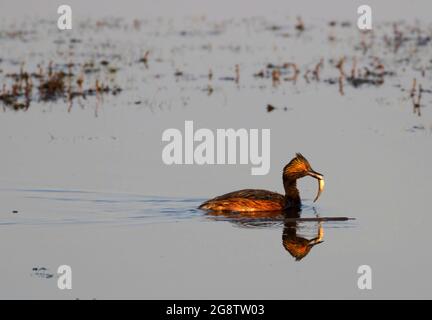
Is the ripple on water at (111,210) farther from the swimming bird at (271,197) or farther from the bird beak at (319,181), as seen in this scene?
the bird beak at (319,181)

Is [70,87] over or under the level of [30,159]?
over

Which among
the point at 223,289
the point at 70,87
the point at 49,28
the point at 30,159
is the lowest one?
the point at 223,289

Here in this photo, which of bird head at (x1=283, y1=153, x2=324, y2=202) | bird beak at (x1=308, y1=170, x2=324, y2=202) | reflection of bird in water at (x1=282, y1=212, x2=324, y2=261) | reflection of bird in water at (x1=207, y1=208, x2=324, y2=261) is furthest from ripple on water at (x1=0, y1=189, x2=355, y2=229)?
bird head at (x1=283, y1=153, x2=324, y2=202)

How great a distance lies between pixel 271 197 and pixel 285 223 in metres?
0.71

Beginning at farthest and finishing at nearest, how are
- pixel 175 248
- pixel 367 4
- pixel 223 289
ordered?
pixel 367 4
pixel 175 248
pixel 223 289

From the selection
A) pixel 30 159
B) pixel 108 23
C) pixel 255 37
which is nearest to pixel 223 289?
pixel 30 159

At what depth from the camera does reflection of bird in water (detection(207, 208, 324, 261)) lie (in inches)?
527

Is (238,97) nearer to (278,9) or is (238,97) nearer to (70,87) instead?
(70,87)

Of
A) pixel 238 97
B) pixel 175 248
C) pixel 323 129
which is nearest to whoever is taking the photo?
pixel 175 248

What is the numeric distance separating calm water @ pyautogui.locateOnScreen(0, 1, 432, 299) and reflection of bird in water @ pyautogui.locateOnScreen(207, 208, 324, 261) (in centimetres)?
4

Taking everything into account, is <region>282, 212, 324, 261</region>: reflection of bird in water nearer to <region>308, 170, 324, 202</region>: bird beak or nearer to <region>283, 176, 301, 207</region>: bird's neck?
<region>308, 170, 324, 202</region>: bird beak

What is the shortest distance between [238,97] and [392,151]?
194 inches

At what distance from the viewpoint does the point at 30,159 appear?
1748cm

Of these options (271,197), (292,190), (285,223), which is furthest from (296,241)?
(292,190)
